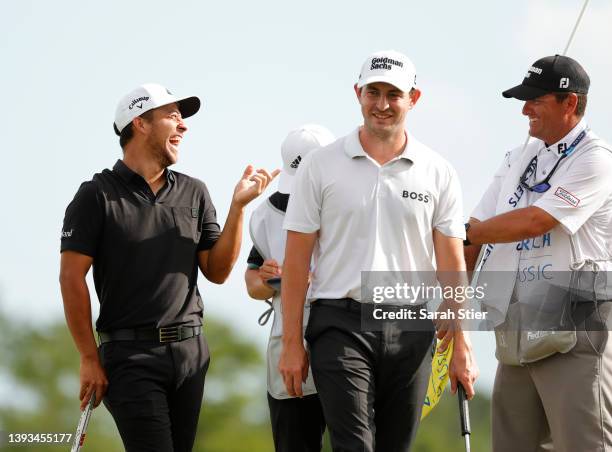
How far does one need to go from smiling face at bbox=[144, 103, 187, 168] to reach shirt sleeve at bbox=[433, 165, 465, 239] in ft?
5.21

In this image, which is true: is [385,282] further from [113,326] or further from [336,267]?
[113,326]

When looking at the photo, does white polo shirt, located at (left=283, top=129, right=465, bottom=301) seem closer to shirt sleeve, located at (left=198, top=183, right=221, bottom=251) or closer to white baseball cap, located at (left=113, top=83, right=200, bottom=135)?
shirt sleeve, located at (left=198, top=183, right=221, bottom=251)

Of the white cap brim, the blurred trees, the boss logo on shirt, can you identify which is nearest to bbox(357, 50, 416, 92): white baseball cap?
the white cap brim

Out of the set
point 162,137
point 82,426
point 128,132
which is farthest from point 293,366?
point 128,132

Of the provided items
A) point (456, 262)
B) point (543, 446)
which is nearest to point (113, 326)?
point (456, 262)

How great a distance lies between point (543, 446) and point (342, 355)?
169 centimetres

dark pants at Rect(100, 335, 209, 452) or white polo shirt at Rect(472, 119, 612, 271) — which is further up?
white polo shirt at Rect(472, 119, 612, 271)

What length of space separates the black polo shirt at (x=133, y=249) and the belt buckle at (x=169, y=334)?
0.03m

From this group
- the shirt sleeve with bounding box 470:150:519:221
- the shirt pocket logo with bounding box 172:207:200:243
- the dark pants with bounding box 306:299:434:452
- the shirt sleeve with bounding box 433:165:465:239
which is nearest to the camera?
the dark pants with bounding box 306:299:434:452

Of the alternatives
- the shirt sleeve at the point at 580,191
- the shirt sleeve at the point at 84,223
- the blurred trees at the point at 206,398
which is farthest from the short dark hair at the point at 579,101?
the blurred trees at the point at 206,398

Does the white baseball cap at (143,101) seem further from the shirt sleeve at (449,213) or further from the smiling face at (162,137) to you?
the shirt sleeve at (449,213)

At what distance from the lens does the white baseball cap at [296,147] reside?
7172 millimetres

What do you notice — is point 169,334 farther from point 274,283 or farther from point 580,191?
point 580,191

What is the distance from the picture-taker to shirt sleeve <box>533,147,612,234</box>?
6840 mm
